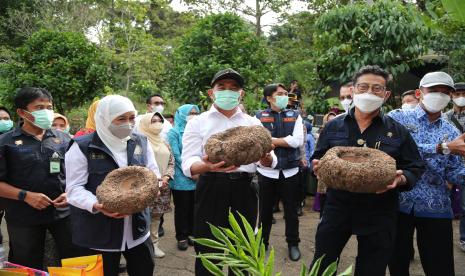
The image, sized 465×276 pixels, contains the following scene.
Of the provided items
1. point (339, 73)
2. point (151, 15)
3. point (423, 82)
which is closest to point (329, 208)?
point (423, 82)

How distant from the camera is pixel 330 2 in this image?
13.8 metres

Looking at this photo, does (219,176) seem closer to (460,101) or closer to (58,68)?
(460,101)

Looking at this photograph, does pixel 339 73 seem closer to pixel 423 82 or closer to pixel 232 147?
pixel 423 82

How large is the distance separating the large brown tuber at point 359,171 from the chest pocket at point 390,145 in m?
0.29

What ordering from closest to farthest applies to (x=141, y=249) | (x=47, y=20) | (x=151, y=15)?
(x=141, y=249) < (x=47, y=20) < (x=151, y=15)

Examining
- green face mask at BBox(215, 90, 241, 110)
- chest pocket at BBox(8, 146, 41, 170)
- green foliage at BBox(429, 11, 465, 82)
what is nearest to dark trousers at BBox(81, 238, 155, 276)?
chest pocket at BBox(8, 146, 41, 170)

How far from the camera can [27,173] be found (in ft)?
10.1

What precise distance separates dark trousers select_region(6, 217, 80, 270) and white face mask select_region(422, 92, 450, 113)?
298 centimetres

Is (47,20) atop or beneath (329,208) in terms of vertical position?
atop

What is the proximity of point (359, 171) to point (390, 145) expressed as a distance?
59cm

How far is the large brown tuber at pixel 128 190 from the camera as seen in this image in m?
2.32

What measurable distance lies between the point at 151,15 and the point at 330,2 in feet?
35.5

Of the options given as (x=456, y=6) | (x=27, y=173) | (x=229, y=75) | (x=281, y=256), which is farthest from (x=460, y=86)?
(x=27, y=173)

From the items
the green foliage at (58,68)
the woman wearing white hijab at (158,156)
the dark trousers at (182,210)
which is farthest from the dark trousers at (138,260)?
the green foliage at (58,68)
